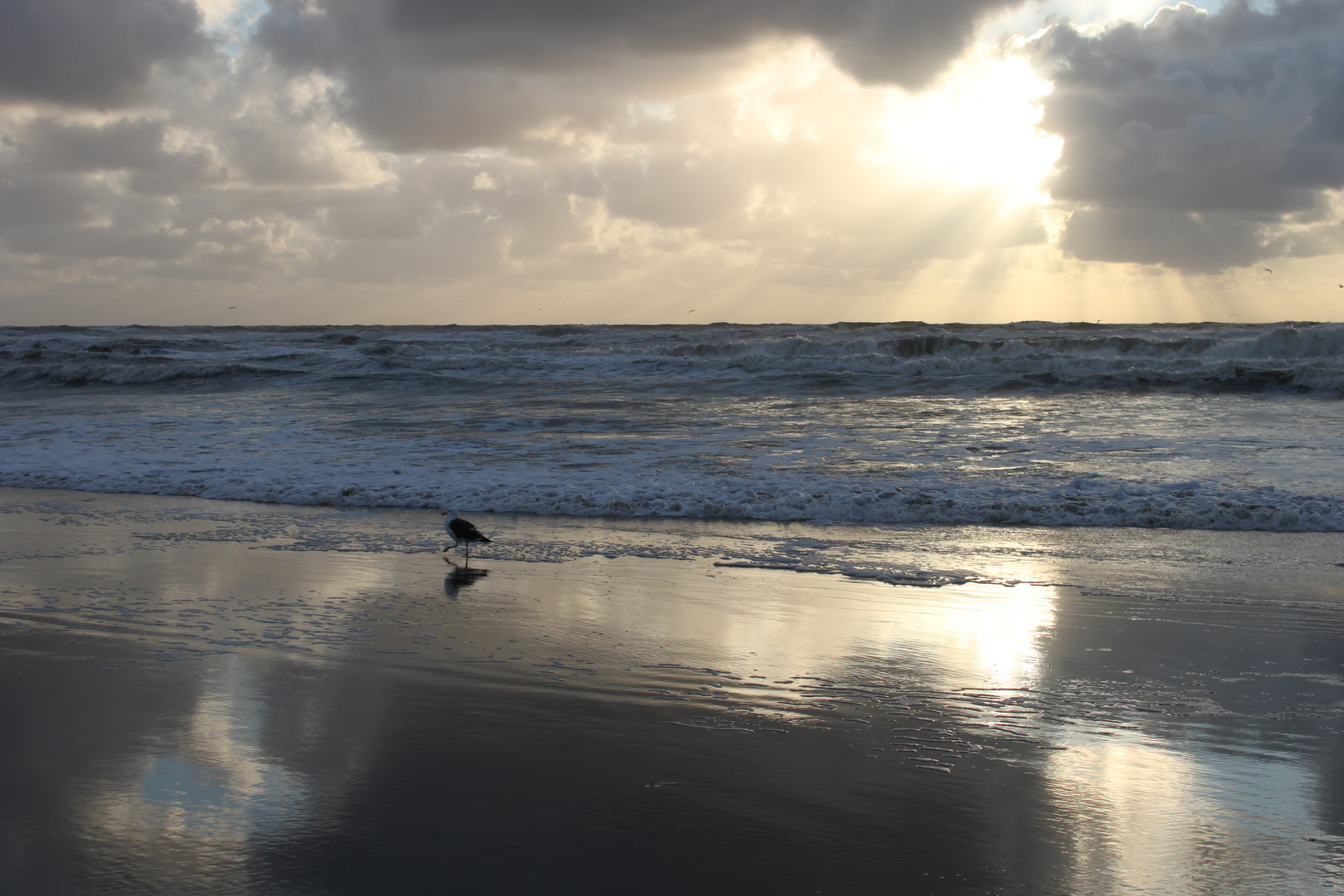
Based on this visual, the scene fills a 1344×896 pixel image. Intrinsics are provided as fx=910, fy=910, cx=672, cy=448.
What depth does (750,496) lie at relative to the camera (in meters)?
9.88

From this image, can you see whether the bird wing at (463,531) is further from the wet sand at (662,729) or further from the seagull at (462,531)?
the wet sand at (662,729)

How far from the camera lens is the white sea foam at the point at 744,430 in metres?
9.84

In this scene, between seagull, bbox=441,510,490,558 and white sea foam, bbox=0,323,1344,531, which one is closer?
seagull, bbox=441,510,490,558

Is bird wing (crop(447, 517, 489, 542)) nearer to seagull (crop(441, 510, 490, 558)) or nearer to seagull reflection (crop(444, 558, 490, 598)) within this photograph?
seagull (crop(441, 510, 490, 558))

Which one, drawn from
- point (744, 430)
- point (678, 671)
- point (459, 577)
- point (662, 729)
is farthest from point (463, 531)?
point (744, 430)

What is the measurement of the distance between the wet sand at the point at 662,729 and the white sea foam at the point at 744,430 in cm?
273

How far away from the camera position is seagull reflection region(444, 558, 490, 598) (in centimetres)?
633

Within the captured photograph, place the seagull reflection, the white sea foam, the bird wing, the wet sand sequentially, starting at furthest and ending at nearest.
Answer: the white sea foam
the bird wing
the seagull reflection
the wet sand

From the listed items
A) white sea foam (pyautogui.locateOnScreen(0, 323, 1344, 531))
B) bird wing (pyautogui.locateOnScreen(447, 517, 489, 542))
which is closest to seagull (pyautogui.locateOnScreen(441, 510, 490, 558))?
bird wing (pyautogui.locateOnScreen(447, 517, 489, 542))

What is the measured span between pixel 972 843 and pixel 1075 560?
198 inches

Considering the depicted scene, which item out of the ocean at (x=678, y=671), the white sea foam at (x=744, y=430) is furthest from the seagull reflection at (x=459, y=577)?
the white sea foam at (x=744, y=430)

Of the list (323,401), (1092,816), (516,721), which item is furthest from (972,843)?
(323,401)

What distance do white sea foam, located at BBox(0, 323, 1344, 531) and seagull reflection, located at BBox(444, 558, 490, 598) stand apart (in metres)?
2.74

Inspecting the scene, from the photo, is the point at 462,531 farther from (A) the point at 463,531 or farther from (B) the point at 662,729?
(B) the point at 662,729
